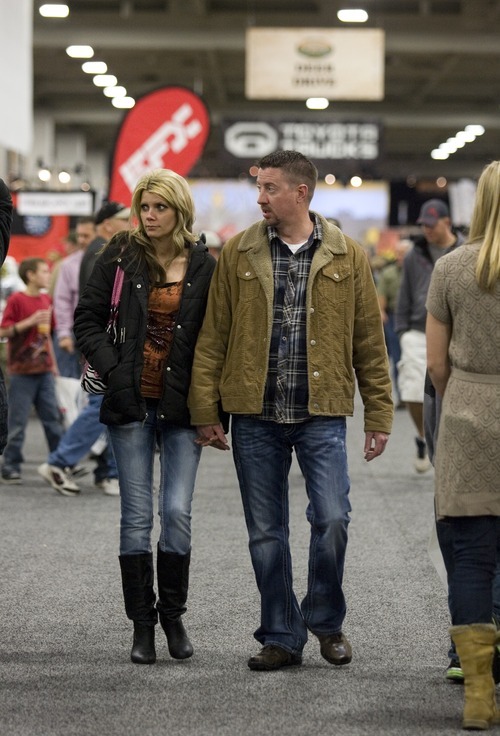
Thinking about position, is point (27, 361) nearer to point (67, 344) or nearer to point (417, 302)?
point (67, 344)

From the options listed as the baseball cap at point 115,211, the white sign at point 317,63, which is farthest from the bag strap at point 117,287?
the white sign at point 317,63

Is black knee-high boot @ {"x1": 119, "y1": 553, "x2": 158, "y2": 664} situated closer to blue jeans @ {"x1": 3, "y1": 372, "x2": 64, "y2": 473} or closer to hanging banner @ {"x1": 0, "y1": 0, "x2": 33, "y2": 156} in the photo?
hanging banner @ {"x1": 0, "y1": 0, "x2": 33, "y2": 156}

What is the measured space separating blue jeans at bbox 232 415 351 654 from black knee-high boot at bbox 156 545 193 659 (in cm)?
26

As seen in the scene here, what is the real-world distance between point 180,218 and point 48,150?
26563 millimetres

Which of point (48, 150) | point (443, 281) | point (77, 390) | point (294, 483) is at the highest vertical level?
point (48, 150)

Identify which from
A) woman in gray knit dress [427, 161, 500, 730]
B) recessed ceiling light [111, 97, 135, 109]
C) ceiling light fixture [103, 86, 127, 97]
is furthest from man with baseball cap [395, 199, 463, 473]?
recessed ceiling light [111, 97, 135, 109]

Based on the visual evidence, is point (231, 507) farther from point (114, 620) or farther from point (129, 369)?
point (129, 369)

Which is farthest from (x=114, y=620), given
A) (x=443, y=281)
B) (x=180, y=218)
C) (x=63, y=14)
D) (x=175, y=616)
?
(x=63, y=14)

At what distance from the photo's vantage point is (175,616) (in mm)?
4703

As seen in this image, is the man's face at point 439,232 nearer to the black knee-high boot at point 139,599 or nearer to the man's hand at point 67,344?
the man's hand at point 67,344

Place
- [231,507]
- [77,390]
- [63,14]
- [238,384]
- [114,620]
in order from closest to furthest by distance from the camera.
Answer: [238,384] < [114,620] < [231,507] < [77,390] < [63,14]

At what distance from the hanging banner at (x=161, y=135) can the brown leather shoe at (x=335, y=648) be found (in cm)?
649

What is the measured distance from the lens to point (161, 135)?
10.8 m

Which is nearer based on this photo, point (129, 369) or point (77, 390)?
point (129, 369)
